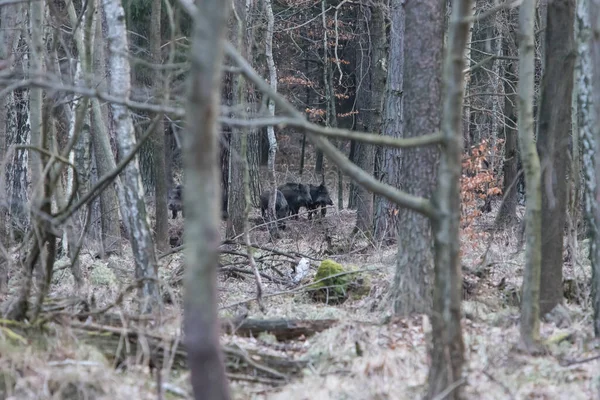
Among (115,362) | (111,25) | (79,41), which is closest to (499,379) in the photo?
(115,362)

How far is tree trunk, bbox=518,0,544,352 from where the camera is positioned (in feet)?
22.1

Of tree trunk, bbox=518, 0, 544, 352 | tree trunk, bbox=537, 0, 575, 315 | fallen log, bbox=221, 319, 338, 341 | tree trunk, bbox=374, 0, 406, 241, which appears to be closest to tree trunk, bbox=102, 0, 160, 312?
fallen log, bbox=221, 319, 338, 341

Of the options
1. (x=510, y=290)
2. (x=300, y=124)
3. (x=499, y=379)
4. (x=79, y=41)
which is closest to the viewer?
(x=300, y=124)

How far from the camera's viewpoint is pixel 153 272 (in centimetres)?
857

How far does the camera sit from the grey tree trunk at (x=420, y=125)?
8.90 metres

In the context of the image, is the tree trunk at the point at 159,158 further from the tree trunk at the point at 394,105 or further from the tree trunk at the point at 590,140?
the tree trunk at the point at 590,140

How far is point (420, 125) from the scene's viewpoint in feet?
29.3

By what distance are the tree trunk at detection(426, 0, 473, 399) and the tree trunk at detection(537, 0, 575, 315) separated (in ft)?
11.1

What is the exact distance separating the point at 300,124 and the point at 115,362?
2780mm

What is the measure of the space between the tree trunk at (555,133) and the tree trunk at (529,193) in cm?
119

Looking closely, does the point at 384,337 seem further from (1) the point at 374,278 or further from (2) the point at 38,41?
(2) the point at 38,41

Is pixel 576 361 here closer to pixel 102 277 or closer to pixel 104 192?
pixel 102 277

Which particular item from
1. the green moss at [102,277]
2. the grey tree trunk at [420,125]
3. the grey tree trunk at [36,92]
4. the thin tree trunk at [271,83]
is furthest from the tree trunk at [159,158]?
the grey tree trunk at [420,125]

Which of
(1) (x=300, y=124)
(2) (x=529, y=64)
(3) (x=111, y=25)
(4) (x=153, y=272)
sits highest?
(3) (x=111, y=25)
